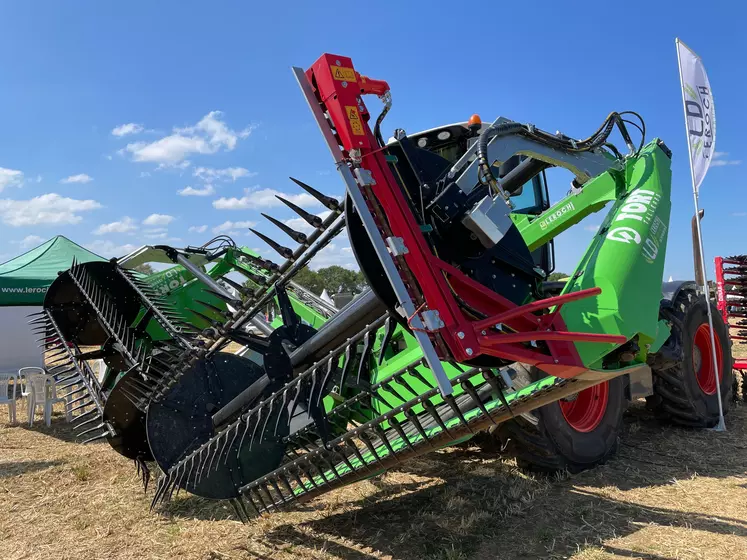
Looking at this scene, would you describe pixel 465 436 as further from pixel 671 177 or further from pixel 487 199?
pixel 671 177

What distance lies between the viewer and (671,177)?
283 centimetres

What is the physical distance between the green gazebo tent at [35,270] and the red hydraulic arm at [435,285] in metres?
7.15

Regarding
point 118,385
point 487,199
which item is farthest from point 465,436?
point 118,385

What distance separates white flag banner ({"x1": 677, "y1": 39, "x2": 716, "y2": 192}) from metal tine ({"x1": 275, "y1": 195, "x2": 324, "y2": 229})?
4.14 meters

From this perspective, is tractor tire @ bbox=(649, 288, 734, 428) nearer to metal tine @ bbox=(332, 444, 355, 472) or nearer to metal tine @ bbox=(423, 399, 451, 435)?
metal tine @ bbox=(423, 399, 451, 435)

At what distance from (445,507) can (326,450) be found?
3.50 ft

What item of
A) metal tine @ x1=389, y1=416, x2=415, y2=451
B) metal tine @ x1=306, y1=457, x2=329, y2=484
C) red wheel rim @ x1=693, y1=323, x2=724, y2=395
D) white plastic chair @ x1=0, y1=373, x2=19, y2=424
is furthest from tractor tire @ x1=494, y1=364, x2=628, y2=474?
white plastic chair @ x1=0, y1=373, x2=19, y2=424

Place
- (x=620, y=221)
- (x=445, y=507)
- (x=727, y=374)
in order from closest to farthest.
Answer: (x=620, y=221), (x=445, y=507), (x=727, y=374)

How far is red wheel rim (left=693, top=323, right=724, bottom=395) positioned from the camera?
5.34 metres

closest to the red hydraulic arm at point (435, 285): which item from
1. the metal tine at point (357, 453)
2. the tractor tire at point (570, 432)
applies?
the metal tine at point (357, 453)

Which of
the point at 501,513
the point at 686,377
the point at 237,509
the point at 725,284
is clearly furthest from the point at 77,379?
the point at 725,284

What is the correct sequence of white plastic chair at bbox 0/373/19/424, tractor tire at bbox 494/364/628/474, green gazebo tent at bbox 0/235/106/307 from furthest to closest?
green gazebo tent at bbox 0/235/106/307, white plastic chair at bbox 0/373/19/424, tractor tire at bbox 494/364/628/474

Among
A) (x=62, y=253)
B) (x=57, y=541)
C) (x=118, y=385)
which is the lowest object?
(x=57, y=541)

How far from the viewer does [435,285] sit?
2146 mm
